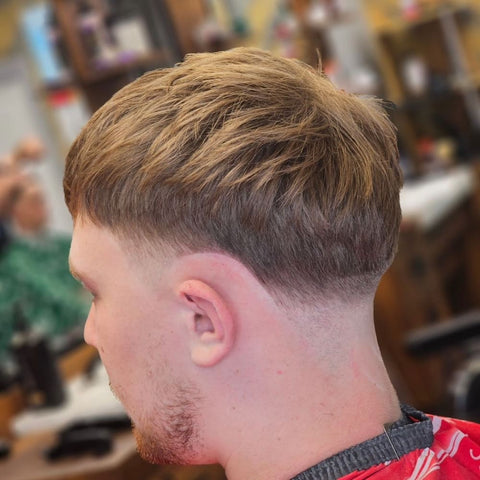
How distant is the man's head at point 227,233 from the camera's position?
89 centimetres

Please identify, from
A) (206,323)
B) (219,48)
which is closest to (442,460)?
(206,323)

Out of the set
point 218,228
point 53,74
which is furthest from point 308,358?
point 53,74

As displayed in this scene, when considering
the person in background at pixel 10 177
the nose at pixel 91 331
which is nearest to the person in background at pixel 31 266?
the person in background at pixel 10 177

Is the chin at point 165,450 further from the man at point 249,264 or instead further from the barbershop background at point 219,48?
the barbershop background at point 219,48

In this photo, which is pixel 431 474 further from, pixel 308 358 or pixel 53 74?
pixel 53 74

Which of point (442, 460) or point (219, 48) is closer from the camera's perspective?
point (442, 460)

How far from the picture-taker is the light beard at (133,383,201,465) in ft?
3.17

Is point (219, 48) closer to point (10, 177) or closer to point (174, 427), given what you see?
point (10, 177)

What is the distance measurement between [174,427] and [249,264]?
23 centimetres

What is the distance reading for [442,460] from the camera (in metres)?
0.94

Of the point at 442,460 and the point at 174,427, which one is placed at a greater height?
the point at 174,427

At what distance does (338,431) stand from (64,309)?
8.56ft

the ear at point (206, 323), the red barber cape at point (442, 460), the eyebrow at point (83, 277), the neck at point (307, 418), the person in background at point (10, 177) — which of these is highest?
the person in background at point (10, 177)

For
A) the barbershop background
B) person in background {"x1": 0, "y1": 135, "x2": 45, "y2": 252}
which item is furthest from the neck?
person in background {"x1": 0, "y1": 135, "x2": 45, "y2": 252}
